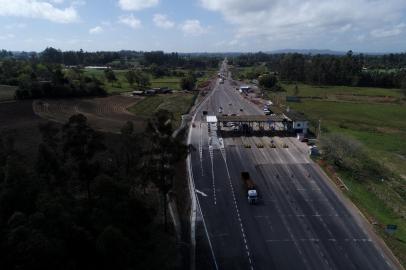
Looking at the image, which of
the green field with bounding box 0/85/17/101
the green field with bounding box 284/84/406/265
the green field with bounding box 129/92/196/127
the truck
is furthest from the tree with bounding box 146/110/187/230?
the green field with bounding box 0/85/17/101

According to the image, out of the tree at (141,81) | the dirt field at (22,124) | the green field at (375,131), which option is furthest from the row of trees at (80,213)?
the tree at (141,81)

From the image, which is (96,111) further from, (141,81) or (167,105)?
(141,81)

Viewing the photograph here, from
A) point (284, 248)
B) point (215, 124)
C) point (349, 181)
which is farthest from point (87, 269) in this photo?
point (215, 124)

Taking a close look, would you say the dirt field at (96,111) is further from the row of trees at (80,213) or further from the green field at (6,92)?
the row of trees at (80,213)

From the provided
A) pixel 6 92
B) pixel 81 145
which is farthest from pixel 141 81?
pixel 81 145

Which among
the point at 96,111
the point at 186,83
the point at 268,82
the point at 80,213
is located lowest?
the point at 96,111
